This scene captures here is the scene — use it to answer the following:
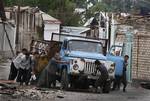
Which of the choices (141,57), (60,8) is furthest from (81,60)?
(60,8)

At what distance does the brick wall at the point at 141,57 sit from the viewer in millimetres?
34031

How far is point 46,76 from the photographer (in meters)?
23.8

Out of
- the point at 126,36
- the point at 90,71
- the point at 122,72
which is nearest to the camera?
the point at 90,71

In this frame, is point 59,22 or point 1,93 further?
point 59,22

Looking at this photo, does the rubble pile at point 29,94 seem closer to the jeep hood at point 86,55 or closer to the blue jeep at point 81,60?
the blue jeep at point 81,60

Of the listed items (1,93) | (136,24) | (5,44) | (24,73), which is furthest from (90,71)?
(5,44)

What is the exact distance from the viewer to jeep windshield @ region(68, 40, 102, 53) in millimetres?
24688

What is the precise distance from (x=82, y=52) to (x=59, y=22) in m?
41.8

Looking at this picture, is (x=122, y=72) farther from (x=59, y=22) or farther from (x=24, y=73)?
(x=59, y=22)

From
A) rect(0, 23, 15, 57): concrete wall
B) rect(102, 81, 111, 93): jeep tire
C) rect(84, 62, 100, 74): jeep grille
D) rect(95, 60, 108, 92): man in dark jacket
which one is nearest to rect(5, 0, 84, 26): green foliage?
rect(0, 23, 15, 57): concrete wall

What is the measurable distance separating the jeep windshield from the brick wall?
934 centimetres

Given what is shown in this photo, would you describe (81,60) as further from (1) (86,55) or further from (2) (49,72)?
(2) (49,72)

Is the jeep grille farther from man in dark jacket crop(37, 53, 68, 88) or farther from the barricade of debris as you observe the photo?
the barricade of debris

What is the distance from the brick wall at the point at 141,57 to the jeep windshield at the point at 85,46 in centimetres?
934
